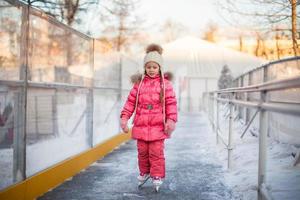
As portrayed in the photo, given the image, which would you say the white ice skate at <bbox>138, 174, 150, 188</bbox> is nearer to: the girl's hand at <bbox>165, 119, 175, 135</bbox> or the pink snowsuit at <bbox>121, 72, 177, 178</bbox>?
the pink snowsuit at <bbox>121, 72, 177, 178</bbox>

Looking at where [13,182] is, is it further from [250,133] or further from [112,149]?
[250,133]

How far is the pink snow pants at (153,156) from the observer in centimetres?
489

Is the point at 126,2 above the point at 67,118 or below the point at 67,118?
above

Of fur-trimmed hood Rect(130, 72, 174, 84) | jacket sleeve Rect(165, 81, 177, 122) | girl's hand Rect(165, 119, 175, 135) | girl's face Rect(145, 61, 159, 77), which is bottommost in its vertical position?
girl's hand Rect(165, 119, 175, 135)

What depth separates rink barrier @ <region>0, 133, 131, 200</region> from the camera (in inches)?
159

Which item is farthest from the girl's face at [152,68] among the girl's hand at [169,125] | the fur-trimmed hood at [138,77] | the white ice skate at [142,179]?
the white ice skate at [142,179]

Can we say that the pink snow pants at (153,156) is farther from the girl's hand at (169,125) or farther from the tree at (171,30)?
the tree at (171,30)

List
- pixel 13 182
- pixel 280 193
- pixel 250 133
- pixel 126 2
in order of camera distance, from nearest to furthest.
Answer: pixel 280 193, pixel 13 182, pixel 250 133, pixel 126 2

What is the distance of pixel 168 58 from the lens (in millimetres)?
31266

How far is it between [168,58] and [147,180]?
85.9ft

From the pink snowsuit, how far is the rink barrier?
3.25ft

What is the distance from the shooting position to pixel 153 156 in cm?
493

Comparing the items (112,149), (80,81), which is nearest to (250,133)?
(112,149)

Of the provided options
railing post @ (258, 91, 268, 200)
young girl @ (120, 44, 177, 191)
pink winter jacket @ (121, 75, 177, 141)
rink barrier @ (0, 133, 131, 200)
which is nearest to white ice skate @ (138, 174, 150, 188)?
young girl @ (120, 44, 177, 191)
